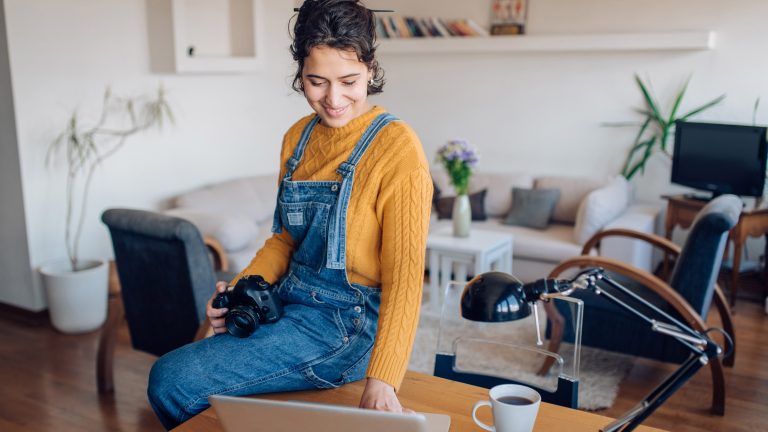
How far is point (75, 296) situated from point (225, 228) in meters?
0.85

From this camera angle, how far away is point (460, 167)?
4148 mm

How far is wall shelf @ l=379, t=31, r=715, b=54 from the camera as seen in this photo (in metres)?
4.64

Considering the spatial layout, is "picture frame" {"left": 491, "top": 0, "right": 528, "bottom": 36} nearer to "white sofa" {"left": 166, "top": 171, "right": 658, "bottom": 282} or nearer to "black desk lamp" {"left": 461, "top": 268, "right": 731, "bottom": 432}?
"white sofa" {"left": 166, "top": 171, "right": 658, "bottom": 282}

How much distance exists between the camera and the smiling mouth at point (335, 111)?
1483mm

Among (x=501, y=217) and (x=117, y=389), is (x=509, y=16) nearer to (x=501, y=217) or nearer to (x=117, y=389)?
(x=501, y=217)

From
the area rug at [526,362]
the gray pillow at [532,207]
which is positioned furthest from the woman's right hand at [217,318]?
the gray pillow at [532,207]

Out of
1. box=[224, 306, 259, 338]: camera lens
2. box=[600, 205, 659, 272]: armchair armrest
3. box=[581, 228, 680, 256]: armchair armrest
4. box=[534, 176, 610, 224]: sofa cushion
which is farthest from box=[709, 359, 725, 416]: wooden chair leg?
box=[224, 306, 259, 338]: camera lens

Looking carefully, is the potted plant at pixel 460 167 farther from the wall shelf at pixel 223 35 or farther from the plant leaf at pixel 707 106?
the plant leaf at pixel 707 106

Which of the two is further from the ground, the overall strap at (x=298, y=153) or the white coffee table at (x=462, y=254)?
the overall strap at (x=298, y=153)

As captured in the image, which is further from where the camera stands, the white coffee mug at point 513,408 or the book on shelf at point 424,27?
the book on shelf at point 424,27

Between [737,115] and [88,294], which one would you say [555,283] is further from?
[737,115]

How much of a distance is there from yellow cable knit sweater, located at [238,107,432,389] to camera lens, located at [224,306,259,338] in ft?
0.69

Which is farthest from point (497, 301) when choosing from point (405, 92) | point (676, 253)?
point (405, 92)

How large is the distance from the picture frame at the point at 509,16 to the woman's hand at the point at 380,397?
4.38 m
